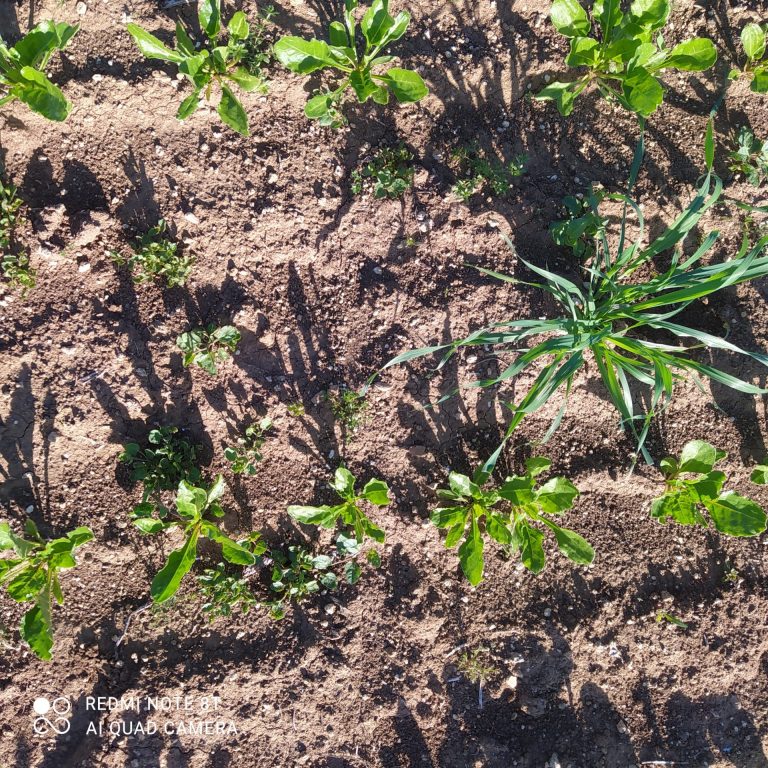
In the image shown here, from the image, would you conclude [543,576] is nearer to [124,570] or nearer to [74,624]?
[124,570]

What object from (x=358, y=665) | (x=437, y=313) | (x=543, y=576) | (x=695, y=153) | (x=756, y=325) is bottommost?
(x=358, y=665)

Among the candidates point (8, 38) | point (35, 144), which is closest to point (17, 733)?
point (35, 144)

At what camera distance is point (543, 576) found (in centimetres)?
291

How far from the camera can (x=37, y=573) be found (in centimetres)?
262

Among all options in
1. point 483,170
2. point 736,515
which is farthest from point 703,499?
point 483,170

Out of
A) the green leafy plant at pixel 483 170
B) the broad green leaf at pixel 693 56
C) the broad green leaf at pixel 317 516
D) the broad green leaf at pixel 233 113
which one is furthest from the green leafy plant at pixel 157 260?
the broad green leaf at pixel 693 56

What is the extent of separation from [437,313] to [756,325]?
177cm

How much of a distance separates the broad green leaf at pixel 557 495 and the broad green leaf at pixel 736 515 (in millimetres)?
748

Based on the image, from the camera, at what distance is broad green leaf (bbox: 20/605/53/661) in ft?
8.30

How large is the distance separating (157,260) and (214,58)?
1.03 metres

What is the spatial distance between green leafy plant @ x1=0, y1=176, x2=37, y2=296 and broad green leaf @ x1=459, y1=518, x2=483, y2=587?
2528mm

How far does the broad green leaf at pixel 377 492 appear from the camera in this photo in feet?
8.77

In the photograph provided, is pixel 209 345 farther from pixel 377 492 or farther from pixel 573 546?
pixel 573 546

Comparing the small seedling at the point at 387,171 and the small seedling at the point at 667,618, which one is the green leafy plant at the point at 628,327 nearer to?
the small seedling at the point at 387,171
